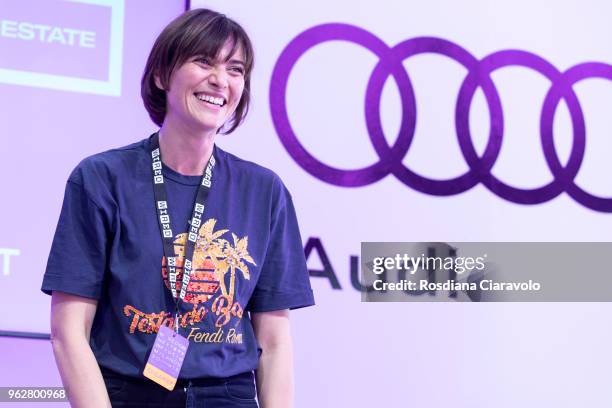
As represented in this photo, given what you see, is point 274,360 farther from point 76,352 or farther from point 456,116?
point 456,116

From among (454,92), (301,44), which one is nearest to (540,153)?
(454,92)

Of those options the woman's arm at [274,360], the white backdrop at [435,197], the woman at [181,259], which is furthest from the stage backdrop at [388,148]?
the woman's arm at [274,360]

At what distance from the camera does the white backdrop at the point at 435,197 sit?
9.58 feet

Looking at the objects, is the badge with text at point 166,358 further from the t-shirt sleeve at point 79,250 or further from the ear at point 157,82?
the ear at point 157,82

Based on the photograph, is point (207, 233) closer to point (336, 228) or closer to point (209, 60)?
point (209, 60)

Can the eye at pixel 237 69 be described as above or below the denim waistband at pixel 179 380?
above

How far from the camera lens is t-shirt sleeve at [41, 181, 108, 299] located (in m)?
1.54

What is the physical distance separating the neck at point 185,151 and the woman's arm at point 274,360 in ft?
1.11

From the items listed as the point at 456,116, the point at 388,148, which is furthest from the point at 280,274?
the point at 456,116

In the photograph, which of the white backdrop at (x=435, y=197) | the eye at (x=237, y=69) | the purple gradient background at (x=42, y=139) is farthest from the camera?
the white backdrop at (x=435, y=197)

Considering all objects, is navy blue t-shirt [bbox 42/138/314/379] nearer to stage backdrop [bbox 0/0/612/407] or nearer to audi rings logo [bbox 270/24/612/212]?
stage backdrop [bbox 0/0/612/407]

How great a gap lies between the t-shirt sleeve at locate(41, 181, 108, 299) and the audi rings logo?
1.40m

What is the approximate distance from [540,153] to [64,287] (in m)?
2.15

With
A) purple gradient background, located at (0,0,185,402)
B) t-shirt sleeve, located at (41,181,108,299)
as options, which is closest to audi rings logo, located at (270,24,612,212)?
purple gradient background, located at (0,0,185,402)
